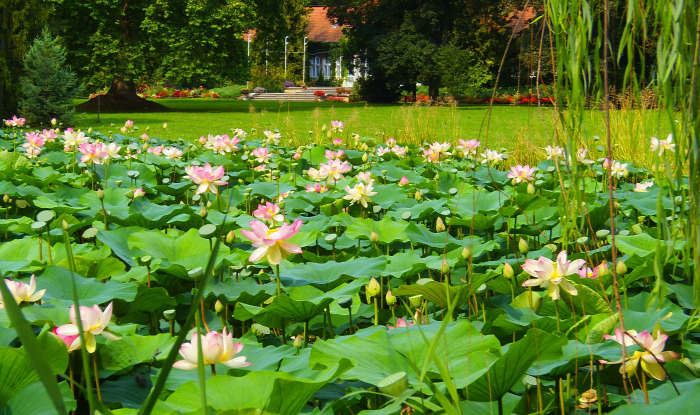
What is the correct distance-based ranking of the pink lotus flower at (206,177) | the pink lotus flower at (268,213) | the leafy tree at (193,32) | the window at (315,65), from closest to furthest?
the pink lotus flower at (268,213) → the pink lotus flower at (206,177) → the leafy tree at (193,32) → the window at (315,65)

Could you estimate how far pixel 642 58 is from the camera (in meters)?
0.90

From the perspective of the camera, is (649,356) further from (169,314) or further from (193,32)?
(193,32)

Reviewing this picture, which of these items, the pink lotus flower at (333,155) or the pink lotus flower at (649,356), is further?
the pink lotus flower at (333,155)

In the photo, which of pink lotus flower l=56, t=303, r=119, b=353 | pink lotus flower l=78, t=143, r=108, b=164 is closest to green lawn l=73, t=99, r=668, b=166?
pink lotus flower l=56, t=303, r=119, b=353

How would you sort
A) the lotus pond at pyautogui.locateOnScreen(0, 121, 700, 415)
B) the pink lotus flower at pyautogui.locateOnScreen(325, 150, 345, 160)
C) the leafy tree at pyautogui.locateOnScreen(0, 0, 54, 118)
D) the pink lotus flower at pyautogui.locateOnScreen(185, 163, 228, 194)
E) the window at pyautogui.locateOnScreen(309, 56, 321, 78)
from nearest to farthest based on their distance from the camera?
1. the lotus pond at pyautogui.locateOnScreen(0, 121, 700, 415)
2. the pink lotus flower at pyautogui.locateOnScreen(185, 163, 228, 194)
3. the pink lotus flower at pyautogui.locateOnScreen(325, 150, 345, 160)
4. the leafy tree at pyautogui.locateOnScreen(0, 0, 54, 118)
5. the window at pyautogui.locateOnScreen(309, 56, 321, 78)

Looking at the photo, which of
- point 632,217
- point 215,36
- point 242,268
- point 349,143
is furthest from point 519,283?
point 215,36

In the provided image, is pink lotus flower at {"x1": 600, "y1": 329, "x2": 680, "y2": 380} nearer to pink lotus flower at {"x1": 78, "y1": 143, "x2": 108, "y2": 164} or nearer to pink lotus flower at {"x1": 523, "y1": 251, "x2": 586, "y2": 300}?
pink lotus flower at {"x1": 523, "y1": 251, "x2": 586, "y2": 300}

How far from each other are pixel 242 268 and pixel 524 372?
93cm

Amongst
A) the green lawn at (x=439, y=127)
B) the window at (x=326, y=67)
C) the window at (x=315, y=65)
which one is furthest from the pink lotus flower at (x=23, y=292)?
the window at (x=315, y=65)

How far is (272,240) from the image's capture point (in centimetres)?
129

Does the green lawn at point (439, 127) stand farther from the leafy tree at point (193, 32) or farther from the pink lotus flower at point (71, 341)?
the leafy tree at point (193, 32)

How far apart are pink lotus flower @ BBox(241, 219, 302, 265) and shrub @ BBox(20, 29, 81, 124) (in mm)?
10045

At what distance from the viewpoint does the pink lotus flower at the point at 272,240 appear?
4.20 ft

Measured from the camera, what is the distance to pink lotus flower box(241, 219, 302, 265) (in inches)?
50.4
